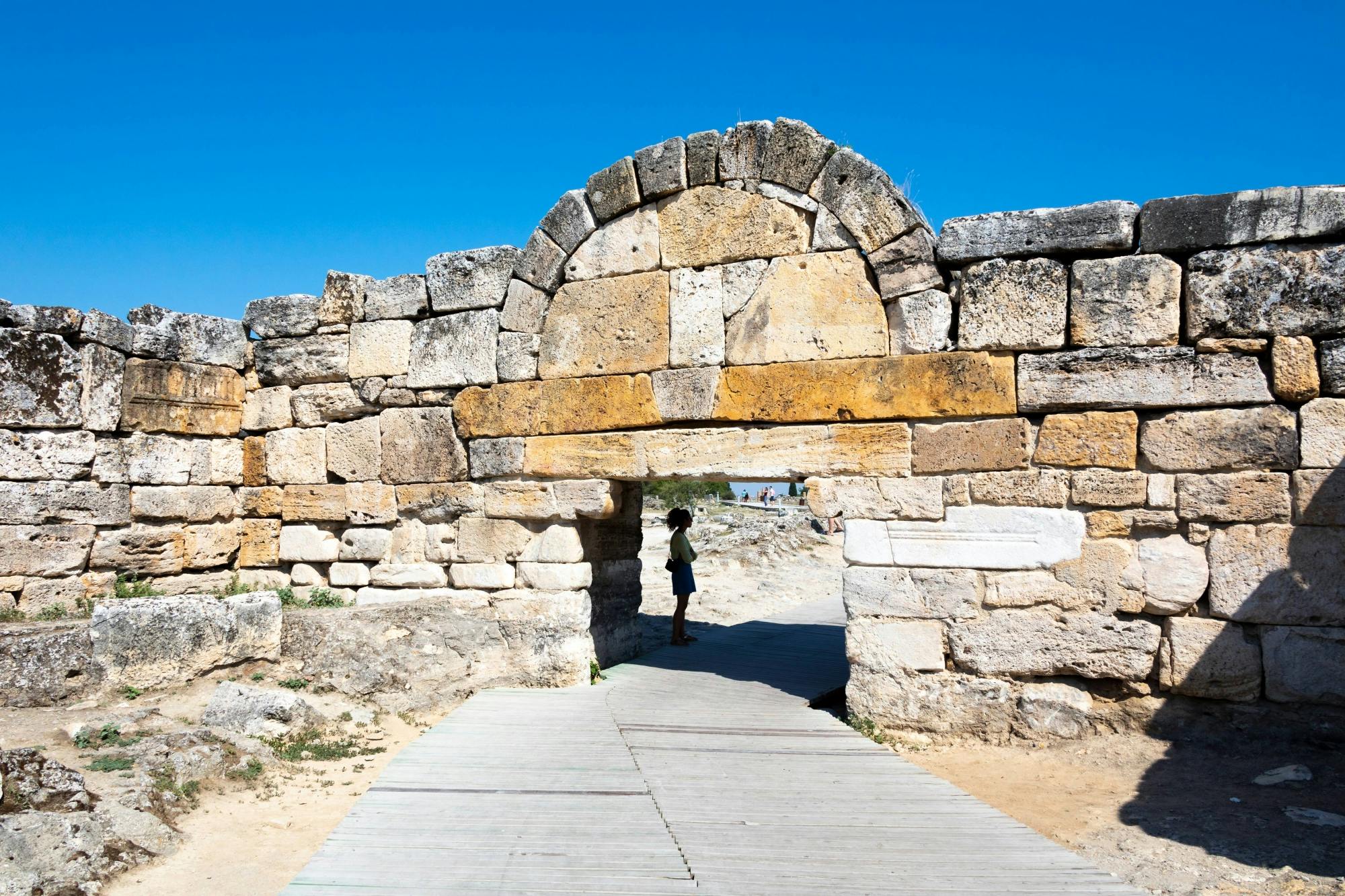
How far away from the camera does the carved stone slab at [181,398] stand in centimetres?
749

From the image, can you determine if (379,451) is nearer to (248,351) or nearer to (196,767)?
(248,351)

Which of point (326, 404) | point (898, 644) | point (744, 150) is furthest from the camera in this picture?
point (326, 404)

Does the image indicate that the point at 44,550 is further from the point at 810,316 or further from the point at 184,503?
the point at 810,316

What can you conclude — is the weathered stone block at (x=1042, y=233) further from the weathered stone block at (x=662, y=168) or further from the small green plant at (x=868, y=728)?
the small green plant at (x=868, y=728)

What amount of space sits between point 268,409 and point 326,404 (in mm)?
620

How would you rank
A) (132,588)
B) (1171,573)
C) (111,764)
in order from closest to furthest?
(111,764)
(1171,573)
(132,588)

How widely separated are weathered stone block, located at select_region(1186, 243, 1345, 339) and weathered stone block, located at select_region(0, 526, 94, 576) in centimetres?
750

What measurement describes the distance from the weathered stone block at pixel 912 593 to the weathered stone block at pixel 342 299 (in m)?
4.32

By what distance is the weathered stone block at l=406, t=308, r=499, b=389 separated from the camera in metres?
7.26

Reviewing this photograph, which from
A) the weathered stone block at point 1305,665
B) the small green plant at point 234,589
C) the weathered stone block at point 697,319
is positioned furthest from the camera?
the small green plant at point 234,589

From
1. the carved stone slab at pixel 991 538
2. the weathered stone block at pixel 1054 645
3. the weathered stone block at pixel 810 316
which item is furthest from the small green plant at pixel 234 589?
the weathered stone block at pixel 1054 645

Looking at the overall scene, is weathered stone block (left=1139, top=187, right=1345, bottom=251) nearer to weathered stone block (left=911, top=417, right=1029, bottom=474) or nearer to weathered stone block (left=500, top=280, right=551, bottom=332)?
weathered stone block (left=911, top=417, right=1029, bottom=474)

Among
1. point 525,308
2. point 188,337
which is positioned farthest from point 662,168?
point 188,337

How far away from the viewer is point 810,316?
639 centimetres
